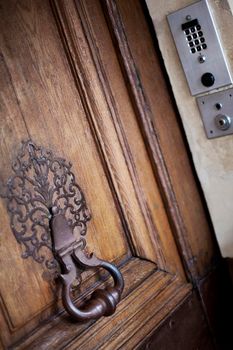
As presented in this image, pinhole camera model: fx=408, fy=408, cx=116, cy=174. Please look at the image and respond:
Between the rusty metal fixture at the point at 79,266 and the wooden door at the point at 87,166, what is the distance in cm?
3

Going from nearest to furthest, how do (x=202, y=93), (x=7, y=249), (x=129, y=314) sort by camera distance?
(x=7, y=249) → (x=129, y=314) → (x=202, y=93)

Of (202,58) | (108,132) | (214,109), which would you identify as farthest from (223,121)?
(108,132)

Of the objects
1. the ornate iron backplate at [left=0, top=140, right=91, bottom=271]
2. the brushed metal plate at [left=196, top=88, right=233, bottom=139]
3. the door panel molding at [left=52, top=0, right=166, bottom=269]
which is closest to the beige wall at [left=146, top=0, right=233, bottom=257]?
the brushed metal plate at [left=196, top=88, right=233, bottom=139]

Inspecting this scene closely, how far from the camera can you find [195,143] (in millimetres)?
1003

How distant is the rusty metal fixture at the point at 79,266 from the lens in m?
0.74

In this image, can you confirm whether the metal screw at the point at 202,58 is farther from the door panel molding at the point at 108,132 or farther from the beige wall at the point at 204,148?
the door panel molding at the point at 108,132

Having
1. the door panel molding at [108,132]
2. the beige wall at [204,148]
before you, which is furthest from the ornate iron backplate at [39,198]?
the beige wall at [204,148]

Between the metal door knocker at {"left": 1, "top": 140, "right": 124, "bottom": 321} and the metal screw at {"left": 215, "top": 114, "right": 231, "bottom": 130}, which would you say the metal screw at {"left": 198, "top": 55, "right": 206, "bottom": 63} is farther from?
the metal door knocker at {"left": 1, "top": 140, "right": 124, "bottom": 321}

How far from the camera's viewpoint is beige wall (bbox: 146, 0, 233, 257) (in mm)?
957

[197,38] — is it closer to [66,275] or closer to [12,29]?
[12,29]

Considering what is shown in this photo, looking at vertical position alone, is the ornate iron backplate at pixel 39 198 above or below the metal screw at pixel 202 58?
below

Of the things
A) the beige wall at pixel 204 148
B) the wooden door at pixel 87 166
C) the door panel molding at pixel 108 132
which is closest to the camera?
the wooden door at pixel 87 166

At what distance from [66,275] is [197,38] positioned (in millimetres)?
581

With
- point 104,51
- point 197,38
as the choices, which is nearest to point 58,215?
point 104,51
